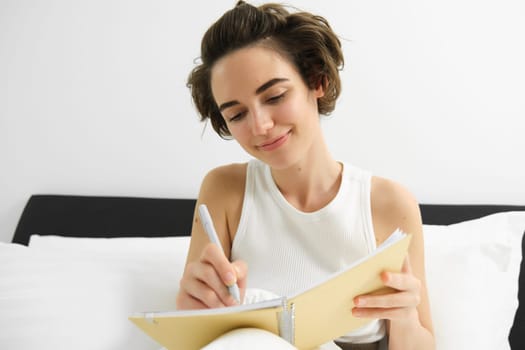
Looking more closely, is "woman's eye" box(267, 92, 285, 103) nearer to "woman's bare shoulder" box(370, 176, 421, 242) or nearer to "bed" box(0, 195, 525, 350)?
"woman's bare shoulder" box(370, 176, 421, 242)

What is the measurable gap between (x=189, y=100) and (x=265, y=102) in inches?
30.0

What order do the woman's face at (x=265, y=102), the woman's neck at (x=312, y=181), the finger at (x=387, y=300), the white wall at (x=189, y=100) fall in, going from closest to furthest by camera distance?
the finger at (x=387, y=300) < the woman's face at (x=265, y=102) < the woman's neck at (x=312, y=181) < the white wall at (x=189, y=100)

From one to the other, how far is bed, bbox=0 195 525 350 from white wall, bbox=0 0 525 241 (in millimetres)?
318

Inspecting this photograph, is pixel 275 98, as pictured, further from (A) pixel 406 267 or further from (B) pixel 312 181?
(A) pixel 406 267

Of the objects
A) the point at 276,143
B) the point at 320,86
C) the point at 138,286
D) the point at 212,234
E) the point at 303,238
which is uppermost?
the point at 320,86

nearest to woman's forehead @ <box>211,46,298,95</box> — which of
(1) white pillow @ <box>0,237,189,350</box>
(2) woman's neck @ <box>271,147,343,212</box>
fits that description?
(2) woman's neck @ <box>271,147,343,212</box>

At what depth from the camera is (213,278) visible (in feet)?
2.86

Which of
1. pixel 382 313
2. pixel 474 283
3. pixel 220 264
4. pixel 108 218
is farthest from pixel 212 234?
pixel 108 218

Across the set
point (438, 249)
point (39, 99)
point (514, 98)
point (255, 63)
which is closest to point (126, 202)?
point (39, 99)

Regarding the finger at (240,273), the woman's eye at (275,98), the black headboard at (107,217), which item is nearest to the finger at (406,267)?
the finger at (240,273)

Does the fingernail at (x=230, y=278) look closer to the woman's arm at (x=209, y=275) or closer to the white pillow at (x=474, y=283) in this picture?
the woman's arm at (x=209, y=275)

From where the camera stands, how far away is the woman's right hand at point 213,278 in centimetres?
86

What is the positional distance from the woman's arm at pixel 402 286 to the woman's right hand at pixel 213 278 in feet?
0.66

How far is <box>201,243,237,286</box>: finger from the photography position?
0.85 metres
